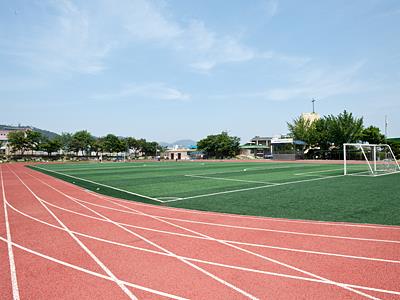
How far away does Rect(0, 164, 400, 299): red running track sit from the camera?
12.9 feet

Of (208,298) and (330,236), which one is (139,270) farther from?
(330,236)

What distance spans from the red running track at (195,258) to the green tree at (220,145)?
63.9 meters

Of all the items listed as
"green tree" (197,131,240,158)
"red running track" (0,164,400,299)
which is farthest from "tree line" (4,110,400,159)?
"red running track" (0,164,400,299)

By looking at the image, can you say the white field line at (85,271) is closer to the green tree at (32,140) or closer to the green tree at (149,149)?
the green tree at (32,140)

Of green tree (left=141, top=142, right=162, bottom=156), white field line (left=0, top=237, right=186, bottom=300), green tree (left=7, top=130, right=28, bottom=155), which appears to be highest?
green tree (left=7, top=130, right=28, bottom=155)

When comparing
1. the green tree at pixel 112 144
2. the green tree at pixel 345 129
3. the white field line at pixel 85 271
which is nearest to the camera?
the white field line at pixel 85 271

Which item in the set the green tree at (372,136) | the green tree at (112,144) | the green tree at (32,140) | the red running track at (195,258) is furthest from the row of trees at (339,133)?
the green tree at (32,140)

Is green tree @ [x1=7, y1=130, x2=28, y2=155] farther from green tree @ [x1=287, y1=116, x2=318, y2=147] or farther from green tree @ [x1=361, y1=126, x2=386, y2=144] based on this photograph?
green tree @ [x1=361, y1=126, x2=386, y2=144]

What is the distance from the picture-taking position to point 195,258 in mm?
5082

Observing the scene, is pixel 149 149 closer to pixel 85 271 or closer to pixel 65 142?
pixel 65 142

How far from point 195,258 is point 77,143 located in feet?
281

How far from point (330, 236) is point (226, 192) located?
7.21 metres

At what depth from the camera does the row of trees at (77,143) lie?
242 feet

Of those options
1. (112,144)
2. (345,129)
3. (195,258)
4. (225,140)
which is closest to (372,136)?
(345,129)
